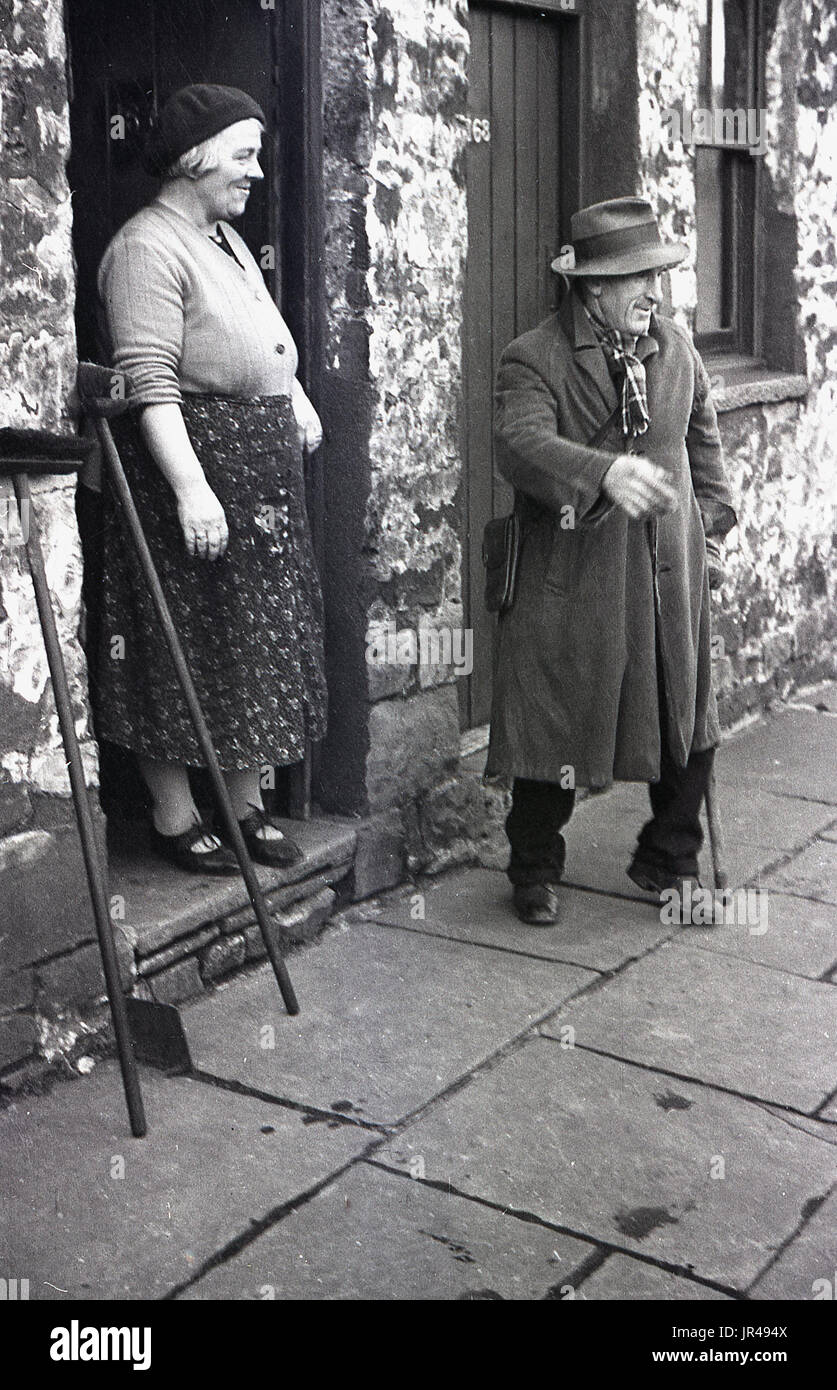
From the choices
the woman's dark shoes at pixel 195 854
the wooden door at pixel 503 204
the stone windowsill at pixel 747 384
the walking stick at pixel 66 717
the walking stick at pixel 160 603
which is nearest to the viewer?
the walking stick at pixel 66 717

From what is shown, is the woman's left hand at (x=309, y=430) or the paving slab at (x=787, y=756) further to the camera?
the paving slab at (x=787, y=756)

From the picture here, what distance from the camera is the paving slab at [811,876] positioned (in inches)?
192

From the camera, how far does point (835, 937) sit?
4.53m

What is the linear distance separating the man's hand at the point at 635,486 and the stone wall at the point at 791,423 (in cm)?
261

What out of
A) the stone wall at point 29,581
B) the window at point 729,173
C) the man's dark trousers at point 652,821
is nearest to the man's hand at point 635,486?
the man's dark trousers at point 652,821

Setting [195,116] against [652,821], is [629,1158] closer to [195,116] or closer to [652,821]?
[652,821]

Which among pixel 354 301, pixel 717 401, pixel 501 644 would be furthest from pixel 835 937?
pixel 717 401

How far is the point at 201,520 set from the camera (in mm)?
3926

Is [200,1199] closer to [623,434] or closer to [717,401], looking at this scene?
[623,434]

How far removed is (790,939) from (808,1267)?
5.45 ft

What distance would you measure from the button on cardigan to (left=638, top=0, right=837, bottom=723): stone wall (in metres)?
2.71

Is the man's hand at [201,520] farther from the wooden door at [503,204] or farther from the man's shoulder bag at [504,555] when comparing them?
the wooden door at [503,204]

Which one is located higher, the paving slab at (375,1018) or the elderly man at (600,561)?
the elderly man at (600,561)

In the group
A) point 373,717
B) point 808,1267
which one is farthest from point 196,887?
point 808,1267
